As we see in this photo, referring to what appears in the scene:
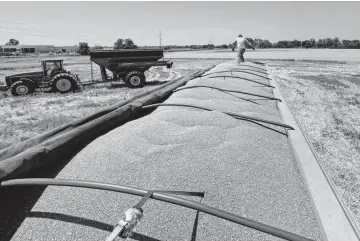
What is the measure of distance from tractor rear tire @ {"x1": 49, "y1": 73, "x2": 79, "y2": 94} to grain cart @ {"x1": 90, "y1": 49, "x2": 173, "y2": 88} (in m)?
1.49

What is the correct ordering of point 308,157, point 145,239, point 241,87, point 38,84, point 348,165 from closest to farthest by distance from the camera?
1. point 145,239
2. point 308,157
3. point 348,165
4. point 241,87
5. point 38,84

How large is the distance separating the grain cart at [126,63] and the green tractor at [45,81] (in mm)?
1405

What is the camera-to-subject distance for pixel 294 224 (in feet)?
5.77

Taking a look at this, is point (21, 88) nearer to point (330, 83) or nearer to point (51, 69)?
point (51, 69)

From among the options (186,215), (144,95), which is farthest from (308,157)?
(144,95)

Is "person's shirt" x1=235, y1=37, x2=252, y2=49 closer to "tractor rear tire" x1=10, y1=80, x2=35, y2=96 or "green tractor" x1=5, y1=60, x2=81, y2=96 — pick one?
"green tractor" x1=5, y1=60, x2=81, y2=96

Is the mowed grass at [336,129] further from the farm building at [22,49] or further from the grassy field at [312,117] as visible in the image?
the farm building at [22,49]

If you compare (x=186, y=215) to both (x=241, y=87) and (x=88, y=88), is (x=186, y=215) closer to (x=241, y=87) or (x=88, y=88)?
(x=241, y=87)

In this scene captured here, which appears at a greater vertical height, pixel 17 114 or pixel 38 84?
pixel 38 84

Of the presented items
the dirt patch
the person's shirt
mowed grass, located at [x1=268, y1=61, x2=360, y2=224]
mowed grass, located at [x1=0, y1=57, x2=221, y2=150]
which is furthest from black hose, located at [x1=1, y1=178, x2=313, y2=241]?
the dirt patch

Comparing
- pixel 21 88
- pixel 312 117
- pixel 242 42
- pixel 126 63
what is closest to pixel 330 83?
pixel 242 42

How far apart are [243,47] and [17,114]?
8.62 meters

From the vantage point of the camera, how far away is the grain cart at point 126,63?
10836mm

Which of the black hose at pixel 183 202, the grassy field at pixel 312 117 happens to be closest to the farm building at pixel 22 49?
the grassy field at pixel 312 117
